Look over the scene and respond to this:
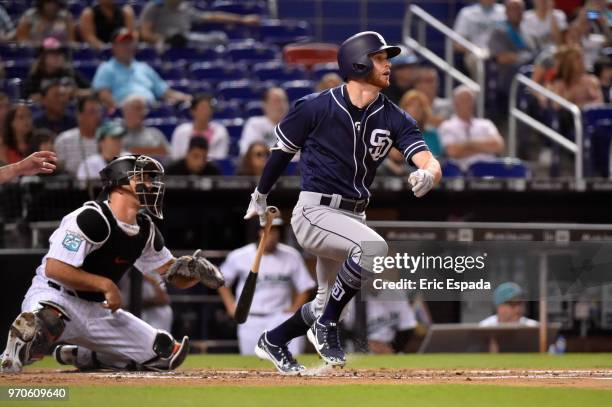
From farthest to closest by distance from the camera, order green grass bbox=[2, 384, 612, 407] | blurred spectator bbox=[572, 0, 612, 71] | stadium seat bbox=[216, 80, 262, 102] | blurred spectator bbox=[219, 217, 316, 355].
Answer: blurred spectator bbox=[572, 0, 612, 71], stadium seat bbox=[216, 80, 262, 102], blurred spectator bbox=[219, 217, 316, 355], green grass bbox=[2, 384, 612, 407]

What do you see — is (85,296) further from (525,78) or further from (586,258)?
(525,78)

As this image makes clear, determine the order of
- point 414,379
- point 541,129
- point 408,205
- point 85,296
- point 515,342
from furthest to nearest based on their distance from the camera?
point 541,129
point 408,205
point 515,342
point 85,296
point 414,379

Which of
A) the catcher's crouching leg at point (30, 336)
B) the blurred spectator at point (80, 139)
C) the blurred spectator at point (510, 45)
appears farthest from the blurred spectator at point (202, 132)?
the catcher's crouching leg at point (30, 336)

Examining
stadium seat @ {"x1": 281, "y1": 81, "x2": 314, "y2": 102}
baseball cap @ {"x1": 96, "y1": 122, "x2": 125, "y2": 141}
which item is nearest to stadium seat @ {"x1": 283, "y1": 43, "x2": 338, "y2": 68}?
stadium seat @ {"x1": 281, "y1": 81, "x2": 314, "y2": 102}

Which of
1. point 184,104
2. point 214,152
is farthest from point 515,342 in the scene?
point 184,104

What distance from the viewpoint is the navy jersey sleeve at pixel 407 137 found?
20.4 feet

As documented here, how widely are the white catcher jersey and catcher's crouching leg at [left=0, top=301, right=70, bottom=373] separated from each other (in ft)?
9.97

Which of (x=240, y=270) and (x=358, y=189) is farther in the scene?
(x=240, y=270)

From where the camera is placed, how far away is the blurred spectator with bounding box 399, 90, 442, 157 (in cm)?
1070

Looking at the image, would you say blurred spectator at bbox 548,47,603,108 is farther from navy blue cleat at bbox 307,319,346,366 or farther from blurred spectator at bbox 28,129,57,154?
navy blue cleat at bbox 307,319,346,366

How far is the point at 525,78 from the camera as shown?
39.7 ft

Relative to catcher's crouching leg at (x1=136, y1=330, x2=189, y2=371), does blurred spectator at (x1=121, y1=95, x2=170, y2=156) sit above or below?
above

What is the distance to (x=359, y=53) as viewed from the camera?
6.32 metres

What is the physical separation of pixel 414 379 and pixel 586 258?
4.65ft
